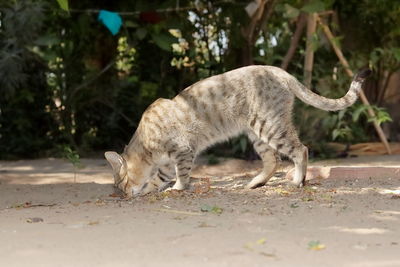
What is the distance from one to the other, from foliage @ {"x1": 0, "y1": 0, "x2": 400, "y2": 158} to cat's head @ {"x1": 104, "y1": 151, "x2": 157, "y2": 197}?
124 inches

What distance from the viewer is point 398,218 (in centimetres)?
496

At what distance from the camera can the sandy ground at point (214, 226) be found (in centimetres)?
379

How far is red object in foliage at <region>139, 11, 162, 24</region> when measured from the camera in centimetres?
1067

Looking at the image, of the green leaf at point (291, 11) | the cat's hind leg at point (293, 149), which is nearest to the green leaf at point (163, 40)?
the green leaf at point (291, 11)

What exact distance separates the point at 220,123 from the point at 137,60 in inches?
245

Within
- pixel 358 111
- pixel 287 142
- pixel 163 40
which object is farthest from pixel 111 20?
pixel 287 142

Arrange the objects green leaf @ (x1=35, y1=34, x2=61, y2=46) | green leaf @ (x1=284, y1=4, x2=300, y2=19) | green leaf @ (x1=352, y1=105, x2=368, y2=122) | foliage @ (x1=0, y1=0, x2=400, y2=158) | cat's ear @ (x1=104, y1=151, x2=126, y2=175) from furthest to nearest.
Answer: foliage @ (x1=0, y1=0, x2=400, y2=158), green leaf @ (x1=35, y1=34, x2=61, y2=46), green leaf @ (x1=284, y1=4, x2=300, y2=19), green leaf @ (x1=352, y1=105, x2=368, y2=122), cat's ear @ (x1=104, y1=151, x2=126, y2=175)

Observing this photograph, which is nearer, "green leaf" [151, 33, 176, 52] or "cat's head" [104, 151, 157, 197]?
"cat's head" [104, 151, 157, 197]

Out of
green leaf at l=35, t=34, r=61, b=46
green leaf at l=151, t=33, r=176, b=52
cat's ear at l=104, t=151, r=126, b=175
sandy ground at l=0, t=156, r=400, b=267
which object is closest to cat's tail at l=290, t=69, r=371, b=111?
sandy ground at l=0, t=156, r=400, b=267

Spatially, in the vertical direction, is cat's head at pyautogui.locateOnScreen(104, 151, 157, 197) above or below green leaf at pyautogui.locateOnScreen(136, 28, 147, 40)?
below

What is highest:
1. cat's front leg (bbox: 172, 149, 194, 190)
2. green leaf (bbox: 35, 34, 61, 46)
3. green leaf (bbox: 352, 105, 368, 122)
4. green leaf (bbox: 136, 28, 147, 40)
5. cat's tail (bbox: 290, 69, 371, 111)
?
green leaf (bbox: 136, 28, 147, 40)

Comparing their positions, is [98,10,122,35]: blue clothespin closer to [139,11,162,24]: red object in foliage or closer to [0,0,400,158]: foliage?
[0,0,400,158]: foliage

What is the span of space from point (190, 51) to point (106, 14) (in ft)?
6.51

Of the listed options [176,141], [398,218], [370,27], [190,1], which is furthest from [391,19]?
[398,218]
